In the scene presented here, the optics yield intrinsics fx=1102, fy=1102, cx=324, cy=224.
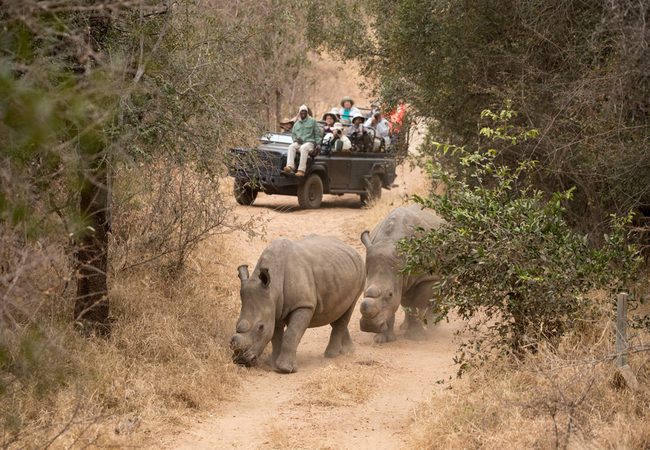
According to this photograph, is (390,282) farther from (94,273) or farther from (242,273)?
(94,273)

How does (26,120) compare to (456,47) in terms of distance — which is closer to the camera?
(26,120)

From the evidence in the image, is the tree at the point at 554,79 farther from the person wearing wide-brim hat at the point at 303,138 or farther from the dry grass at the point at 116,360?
the dry grass at the point at 116,360

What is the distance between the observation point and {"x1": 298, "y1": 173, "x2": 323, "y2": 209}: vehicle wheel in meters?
21.3

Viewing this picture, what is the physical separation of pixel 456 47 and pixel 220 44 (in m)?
4.28

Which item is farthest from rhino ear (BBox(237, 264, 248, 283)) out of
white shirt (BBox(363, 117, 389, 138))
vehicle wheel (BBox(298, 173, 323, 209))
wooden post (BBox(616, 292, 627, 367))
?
white shirt (BBox(363, 117, 389, 138))

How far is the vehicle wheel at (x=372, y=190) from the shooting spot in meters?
22.1

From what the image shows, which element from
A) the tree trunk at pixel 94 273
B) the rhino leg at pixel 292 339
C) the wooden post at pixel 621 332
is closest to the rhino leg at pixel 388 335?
the rhino leg at pixel 292 339

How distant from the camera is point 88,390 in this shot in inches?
365

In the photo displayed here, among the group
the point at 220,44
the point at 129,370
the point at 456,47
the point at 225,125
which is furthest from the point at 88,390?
the point at 456,47

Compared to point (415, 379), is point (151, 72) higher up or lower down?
higher up

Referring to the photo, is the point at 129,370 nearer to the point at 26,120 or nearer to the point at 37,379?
the point at 37,379

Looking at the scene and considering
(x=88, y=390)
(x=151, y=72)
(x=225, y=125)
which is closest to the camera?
(x=88, y=390)

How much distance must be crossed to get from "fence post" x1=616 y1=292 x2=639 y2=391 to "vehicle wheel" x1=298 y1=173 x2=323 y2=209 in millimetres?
13081

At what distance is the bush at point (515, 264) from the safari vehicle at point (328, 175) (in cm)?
1059
